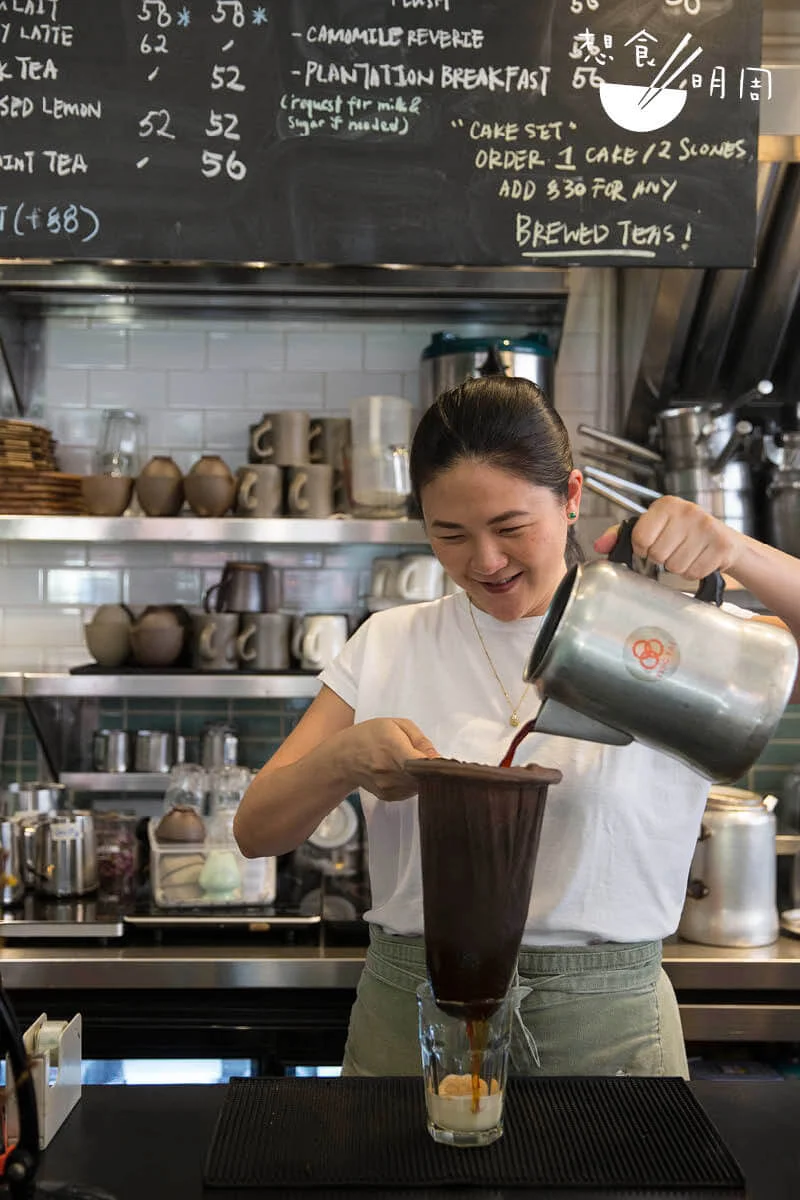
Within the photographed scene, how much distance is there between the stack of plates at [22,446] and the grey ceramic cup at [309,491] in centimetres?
57

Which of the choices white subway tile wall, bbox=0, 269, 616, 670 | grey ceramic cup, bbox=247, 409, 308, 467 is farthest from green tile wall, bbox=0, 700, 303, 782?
grey ceramic cup, bbox=247, 409, 308, 467

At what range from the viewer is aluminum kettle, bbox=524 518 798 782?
3.88ft

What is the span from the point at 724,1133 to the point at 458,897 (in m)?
0.38

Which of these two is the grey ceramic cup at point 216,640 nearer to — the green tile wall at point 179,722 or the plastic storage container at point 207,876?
the green tile wall at point 179,722

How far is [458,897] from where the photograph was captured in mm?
1110

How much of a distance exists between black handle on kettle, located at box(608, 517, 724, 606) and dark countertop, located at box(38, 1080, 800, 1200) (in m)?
0.51

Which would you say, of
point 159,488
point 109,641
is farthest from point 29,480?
point 109,641

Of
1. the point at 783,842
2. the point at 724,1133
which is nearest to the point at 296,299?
the point at 783,842

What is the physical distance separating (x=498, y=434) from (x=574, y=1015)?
0.67m

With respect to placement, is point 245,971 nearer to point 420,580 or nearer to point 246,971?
point 246,971

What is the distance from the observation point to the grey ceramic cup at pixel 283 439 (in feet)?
9.65

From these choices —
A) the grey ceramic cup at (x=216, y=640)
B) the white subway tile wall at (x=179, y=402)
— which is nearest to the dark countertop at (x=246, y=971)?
the grey ceramic cup at (x=216, y=640)

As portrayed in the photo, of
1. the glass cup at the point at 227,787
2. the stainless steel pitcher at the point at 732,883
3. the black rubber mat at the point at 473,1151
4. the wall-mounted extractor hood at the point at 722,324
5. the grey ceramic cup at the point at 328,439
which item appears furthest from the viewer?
the grey ceramic cup at the point at 328,439

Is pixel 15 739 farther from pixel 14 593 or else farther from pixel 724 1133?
pixel 724 1133
